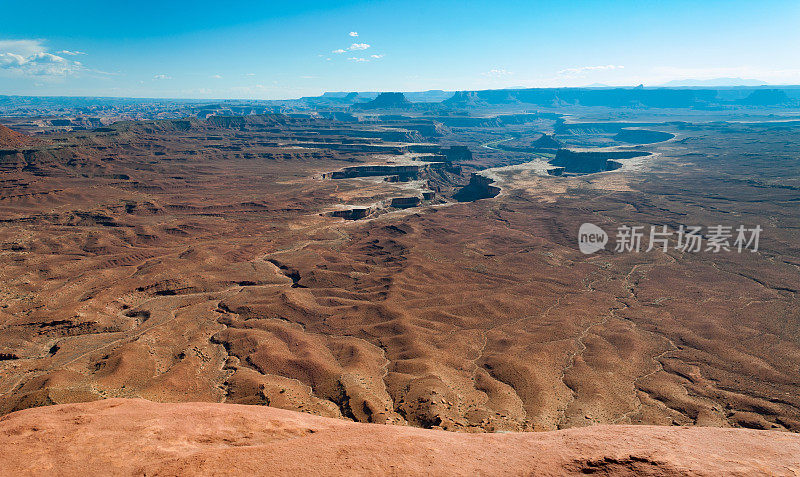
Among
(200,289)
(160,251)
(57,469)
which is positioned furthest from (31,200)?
(57,469)

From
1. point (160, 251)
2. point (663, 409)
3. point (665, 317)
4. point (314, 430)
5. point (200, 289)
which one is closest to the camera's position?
point (314, 430)

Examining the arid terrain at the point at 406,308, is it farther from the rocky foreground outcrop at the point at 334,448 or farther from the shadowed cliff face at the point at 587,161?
the shadowed cliff face at the point at 587,161

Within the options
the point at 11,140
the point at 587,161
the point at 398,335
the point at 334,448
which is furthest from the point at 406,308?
the point at 11,140

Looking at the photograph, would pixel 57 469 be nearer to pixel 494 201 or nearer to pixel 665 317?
pixel 665 317

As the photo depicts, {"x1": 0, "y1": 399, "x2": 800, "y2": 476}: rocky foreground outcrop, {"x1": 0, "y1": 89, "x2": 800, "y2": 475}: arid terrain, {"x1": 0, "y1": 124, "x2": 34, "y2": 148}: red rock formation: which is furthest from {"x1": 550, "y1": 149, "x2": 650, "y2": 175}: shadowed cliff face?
{"x1": 0, "y1": 124, "x2": 34, "y2": 148}: red rock formation

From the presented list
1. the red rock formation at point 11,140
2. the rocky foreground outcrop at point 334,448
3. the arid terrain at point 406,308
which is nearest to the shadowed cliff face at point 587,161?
the arid terrain at point 406,308

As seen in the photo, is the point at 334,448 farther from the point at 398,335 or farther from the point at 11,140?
the point at 11,140
